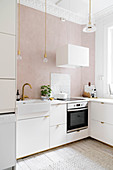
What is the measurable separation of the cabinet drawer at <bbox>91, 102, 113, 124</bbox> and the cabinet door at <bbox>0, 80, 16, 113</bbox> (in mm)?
1736

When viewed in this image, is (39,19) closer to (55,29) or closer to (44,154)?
(55,29)

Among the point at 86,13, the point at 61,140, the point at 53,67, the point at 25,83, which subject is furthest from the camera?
the point at 86,13

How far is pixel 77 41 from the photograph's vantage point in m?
3.52

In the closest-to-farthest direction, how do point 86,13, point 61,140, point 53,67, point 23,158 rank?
point 23,158 < point 61,140 < point 53,67 < point 86,13

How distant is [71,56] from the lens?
277 centimetres

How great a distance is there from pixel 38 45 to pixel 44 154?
2.08m

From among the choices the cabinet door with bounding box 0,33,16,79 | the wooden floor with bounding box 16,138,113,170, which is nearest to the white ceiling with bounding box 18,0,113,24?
the cabinet door with bounding box 0,33,16,79

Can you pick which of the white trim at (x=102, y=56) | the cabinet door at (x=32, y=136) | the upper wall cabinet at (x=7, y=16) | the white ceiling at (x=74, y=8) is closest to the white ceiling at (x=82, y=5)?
the white ceiling at (x=74, y=8)

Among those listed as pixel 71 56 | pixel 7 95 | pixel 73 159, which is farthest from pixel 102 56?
pixel 7 95

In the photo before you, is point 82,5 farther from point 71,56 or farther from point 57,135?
point 57,135

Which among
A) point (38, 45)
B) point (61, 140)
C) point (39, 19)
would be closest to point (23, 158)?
point (61, 140)

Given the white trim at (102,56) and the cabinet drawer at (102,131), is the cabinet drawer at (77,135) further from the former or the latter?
the white trim at (102,56)

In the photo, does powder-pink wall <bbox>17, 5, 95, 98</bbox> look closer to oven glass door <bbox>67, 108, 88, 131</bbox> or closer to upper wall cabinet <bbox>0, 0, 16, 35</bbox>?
oven glass door <bbox>67, 108, 88, 131</bbox>

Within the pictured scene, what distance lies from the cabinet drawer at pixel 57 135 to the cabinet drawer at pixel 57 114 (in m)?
0.09
